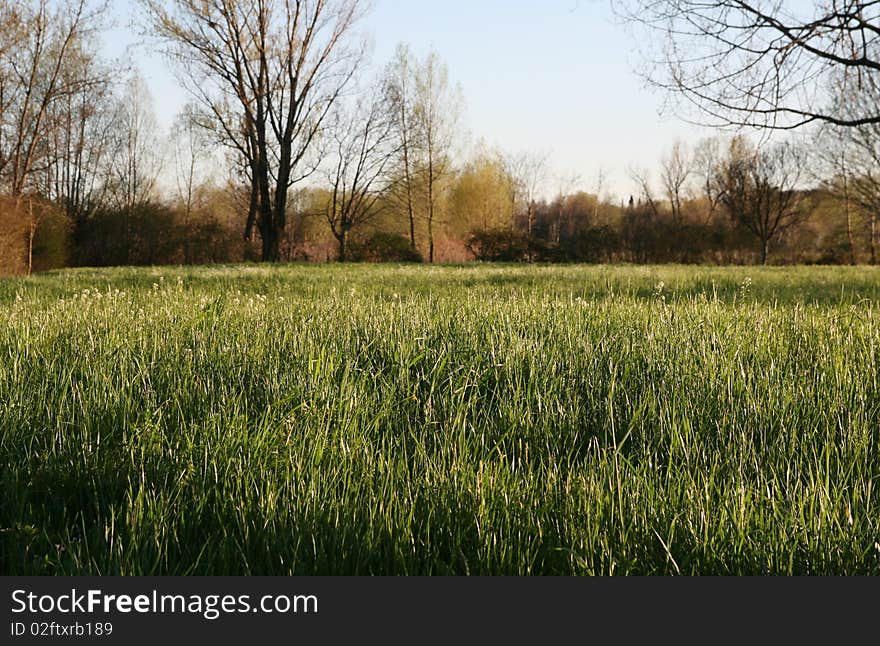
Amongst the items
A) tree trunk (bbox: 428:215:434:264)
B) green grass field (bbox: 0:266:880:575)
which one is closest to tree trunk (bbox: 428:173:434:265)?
tree trunk (bbox: 428:215:434:264)

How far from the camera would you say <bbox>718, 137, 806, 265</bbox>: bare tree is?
124 feet

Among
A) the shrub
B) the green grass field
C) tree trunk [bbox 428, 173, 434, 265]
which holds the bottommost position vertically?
the green grass field

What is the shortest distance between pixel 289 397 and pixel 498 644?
158 cm

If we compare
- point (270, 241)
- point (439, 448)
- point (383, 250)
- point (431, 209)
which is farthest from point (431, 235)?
point (439, 448)

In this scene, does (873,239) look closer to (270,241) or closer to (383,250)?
(383,250)

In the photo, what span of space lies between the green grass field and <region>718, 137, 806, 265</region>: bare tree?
125 feet

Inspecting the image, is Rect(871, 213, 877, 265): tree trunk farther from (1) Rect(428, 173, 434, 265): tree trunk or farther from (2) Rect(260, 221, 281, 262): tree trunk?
(2) Rect(260, 221, 281, 262): tree trunk

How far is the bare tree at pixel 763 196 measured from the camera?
37.8 m

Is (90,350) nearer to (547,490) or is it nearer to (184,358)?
(184,358)

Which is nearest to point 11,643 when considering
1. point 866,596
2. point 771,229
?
point 866,596

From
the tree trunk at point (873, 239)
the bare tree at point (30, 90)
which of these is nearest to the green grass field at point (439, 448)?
the bare tree at point (30, 90)

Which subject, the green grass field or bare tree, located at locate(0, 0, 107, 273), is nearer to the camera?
the green grass field

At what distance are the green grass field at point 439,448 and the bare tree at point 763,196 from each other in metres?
38.0

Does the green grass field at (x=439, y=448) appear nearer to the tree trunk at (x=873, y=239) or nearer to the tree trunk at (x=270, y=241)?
the tree trunk at (x=270, y=241)
